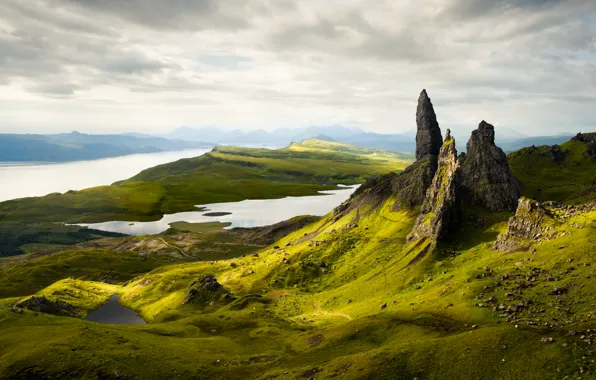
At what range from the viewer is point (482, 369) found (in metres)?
47.8

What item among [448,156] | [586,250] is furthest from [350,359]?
[448,156]

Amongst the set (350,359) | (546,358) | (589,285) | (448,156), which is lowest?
(350,359)

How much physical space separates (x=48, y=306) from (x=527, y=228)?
139m

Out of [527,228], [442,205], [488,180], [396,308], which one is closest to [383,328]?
[396,308]

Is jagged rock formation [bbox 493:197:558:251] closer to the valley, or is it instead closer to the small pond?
the valley

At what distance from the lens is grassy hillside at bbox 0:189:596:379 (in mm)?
50688

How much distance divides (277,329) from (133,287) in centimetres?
10920

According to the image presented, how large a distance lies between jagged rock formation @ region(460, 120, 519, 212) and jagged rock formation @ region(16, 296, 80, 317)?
137 metres

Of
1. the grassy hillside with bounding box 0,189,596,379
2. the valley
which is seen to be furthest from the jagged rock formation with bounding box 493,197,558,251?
the grassy hillside with bounding box 0,189,596,379

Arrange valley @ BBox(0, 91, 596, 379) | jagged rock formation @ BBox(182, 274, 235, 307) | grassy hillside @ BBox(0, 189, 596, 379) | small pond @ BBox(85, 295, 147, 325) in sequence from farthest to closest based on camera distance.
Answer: small pond @ BBox(85, 295, 147, 325)
jagged rock formation @ BBox(182, 274, 235, 307)
valley @ BBox(0, 91, 596, 379)
grassy hillside @ BBox(0, 189, 596, 379)

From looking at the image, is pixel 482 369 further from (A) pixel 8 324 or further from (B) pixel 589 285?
(A) pixel 8 324

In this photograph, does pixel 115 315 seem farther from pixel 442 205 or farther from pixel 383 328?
pixel 442 205

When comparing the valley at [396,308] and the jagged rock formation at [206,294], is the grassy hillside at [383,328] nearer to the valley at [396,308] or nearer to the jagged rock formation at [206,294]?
the valley at [396,308]

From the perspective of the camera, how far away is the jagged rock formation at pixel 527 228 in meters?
82.2
